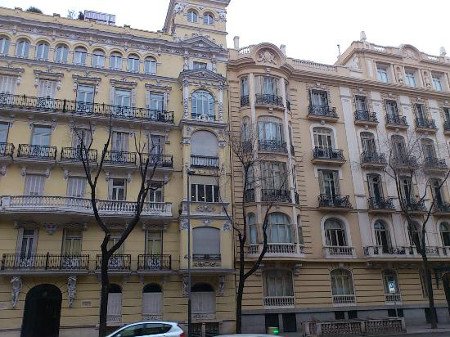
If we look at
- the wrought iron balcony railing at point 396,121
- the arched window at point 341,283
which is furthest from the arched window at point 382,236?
the wrought iron balcony railing at point 396,121

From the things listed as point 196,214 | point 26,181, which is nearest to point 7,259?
point 26,181

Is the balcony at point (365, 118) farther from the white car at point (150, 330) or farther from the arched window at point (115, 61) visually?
the white car at point (150, 330)

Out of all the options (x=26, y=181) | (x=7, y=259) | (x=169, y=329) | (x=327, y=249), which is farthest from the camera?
(x=327, y=249)

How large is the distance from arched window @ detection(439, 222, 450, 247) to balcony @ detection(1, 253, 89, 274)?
26314 millimetres

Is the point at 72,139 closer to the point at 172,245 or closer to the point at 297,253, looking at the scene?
the point at 172,245

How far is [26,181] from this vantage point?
2522cm

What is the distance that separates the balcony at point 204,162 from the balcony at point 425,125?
18.3 m

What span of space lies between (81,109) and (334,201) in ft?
61.7

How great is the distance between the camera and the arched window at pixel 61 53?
2831 centimetres

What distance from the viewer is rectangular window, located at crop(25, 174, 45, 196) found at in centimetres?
2511

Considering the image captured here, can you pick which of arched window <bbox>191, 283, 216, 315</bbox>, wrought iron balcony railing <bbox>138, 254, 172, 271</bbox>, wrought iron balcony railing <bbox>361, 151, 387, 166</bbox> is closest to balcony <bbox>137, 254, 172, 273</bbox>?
wrought iron balcony railing <bbox>138, 254, 172, 271</bbox>

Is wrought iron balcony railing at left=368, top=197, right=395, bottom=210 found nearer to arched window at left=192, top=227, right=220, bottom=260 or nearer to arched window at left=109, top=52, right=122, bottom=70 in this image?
arched window at left=192, top=227, right=220, bottom=260

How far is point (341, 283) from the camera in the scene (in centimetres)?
2881

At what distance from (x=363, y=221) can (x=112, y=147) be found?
18755mm
